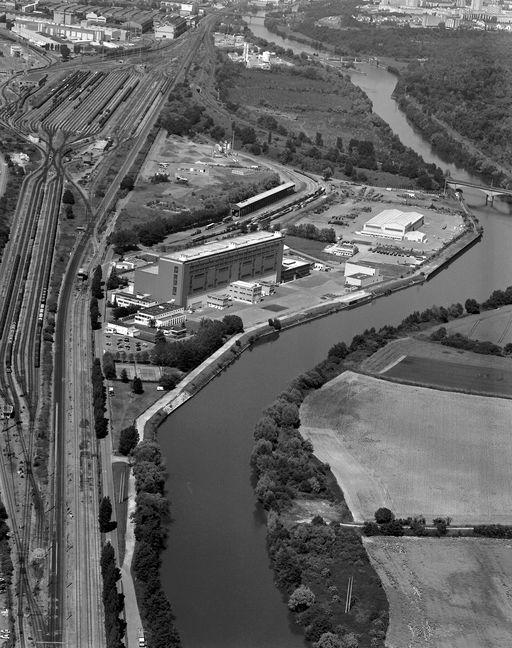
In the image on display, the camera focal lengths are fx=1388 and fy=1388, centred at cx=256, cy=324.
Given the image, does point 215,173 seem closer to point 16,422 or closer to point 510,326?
point 510,326

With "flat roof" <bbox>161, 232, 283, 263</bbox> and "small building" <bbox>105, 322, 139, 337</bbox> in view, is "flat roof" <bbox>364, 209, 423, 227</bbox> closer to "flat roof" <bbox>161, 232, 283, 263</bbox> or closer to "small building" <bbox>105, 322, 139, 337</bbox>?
"flat roof" <bbox>161, 232, 283, 263</bbox>

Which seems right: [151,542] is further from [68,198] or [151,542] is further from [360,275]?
[68,198]

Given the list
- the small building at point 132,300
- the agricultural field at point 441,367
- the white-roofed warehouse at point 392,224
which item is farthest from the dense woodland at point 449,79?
the small building at point 132,300

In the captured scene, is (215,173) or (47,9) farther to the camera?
(47,9)

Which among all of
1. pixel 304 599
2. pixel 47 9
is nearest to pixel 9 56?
pixel 47 9

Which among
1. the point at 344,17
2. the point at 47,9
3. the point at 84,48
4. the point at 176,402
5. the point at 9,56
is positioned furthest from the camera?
the point at 344,17

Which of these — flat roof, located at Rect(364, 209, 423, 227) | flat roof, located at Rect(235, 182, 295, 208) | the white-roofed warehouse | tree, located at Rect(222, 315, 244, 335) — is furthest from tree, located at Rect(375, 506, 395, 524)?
flat roof, located at Rect(235, 182, 295, 208)
